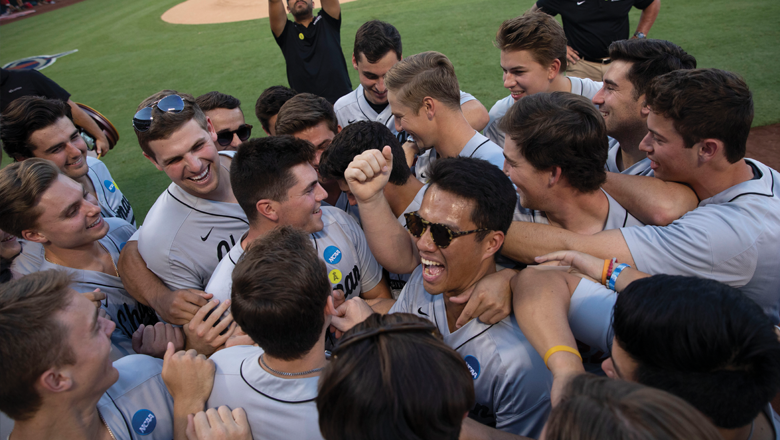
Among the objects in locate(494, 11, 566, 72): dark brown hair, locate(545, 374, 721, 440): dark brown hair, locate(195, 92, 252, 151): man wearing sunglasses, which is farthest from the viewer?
locate(195, 92, 252, 151): man wearing sunglasses

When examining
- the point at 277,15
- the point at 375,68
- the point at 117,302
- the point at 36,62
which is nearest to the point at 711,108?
the point at 375,68

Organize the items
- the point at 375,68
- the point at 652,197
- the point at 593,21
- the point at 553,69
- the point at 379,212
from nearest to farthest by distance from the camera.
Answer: the point at 652,197 → the point at 379,212 → the point at 553,69 → the point at 375,68 → the point at 593,21

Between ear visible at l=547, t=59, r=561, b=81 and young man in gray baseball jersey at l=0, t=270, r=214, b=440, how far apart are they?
3.55 m

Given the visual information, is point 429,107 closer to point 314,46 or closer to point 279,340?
point 279,340

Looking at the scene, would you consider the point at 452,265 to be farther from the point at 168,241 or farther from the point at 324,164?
the point at 168,241

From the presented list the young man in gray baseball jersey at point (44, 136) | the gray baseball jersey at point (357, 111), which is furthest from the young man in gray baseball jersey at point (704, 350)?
the young man in gray baseball jersey at point (44, 136)

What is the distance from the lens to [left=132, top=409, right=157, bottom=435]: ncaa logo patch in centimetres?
212

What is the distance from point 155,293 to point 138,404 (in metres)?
0.99

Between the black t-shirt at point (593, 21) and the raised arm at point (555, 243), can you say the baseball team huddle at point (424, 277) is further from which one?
the black t-shirt at point (593, 21)

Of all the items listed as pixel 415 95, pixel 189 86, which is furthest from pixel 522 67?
pixel 189 86

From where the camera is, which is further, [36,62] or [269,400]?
[36,62]

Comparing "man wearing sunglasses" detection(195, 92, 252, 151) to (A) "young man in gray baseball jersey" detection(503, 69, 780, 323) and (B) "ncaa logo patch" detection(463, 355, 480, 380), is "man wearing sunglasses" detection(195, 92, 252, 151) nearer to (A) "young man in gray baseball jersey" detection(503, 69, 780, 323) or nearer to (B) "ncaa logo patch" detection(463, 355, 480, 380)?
(A) "young man in gray baseball jersey" detection(503, 69, 780, 323)

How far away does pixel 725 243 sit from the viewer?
88.4 inches

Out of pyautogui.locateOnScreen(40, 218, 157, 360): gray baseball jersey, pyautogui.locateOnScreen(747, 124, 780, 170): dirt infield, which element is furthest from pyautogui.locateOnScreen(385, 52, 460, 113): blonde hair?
pyautogui.locateOnScreen(747, 124, 780, 170): dirt infield
